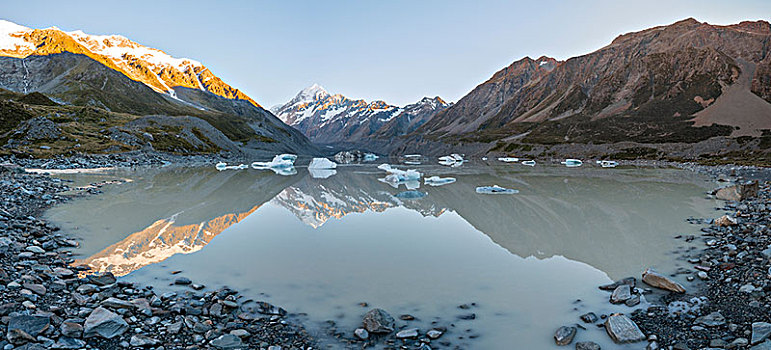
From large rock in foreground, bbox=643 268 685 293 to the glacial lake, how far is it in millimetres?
807

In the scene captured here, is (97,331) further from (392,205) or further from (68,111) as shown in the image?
(68,111)

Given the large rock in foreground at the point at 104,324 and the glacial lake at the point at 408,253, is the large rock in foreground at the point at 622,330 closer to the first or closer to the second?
the glacial lake at the point at 408,253

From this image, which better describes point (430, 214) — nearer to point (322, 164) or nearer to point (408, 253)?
point (408, 253)

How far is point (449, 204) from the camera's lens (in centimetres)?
2438

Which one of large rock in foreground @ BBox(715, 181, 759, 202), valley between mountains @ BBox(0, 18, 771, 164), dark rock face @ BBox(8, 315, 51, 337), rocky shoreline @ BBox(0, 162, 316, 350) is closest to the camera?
dark rock face @ BBox(8, 315, 51, 337)

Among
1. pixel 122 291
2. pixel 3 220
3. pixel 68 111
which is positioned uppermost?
pixel 68 111

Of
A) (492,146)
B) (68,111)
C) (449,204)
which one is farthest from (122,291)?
(492,146)

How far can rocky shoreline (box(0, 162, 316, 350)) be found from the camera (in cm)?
589

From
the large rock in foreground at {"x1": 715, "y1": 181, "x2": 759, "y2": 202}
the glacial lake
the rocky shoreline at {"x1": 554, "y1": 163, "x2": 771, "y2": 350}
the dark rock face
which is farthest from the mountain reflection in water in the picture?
the dark rock face

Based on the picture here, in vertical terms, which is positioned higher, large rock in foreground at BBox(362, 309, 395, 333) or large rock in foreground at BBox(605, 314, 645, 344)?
large rock in foreground at BBox(362, 309, 395, 333)

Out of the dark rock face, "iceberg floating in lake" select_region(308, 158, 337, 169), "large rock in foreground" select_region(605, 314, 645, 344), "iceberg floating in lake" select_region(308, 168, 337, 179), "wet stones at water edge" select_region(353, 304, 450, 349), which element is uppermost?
"iceberg floating in lake" select_region(308, 158, 337, 169)

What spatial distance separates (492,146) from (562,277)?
146 metres

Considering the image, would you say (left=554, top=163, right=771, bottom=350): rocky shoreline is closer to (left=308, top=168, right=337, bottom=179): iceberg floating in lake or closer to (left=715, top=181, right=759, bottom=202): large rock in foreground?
(left=715, top=181, right=759, bottom=202): large rock in foreground

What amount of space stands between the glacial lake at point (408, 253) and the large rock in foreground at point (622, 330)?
17 cm
